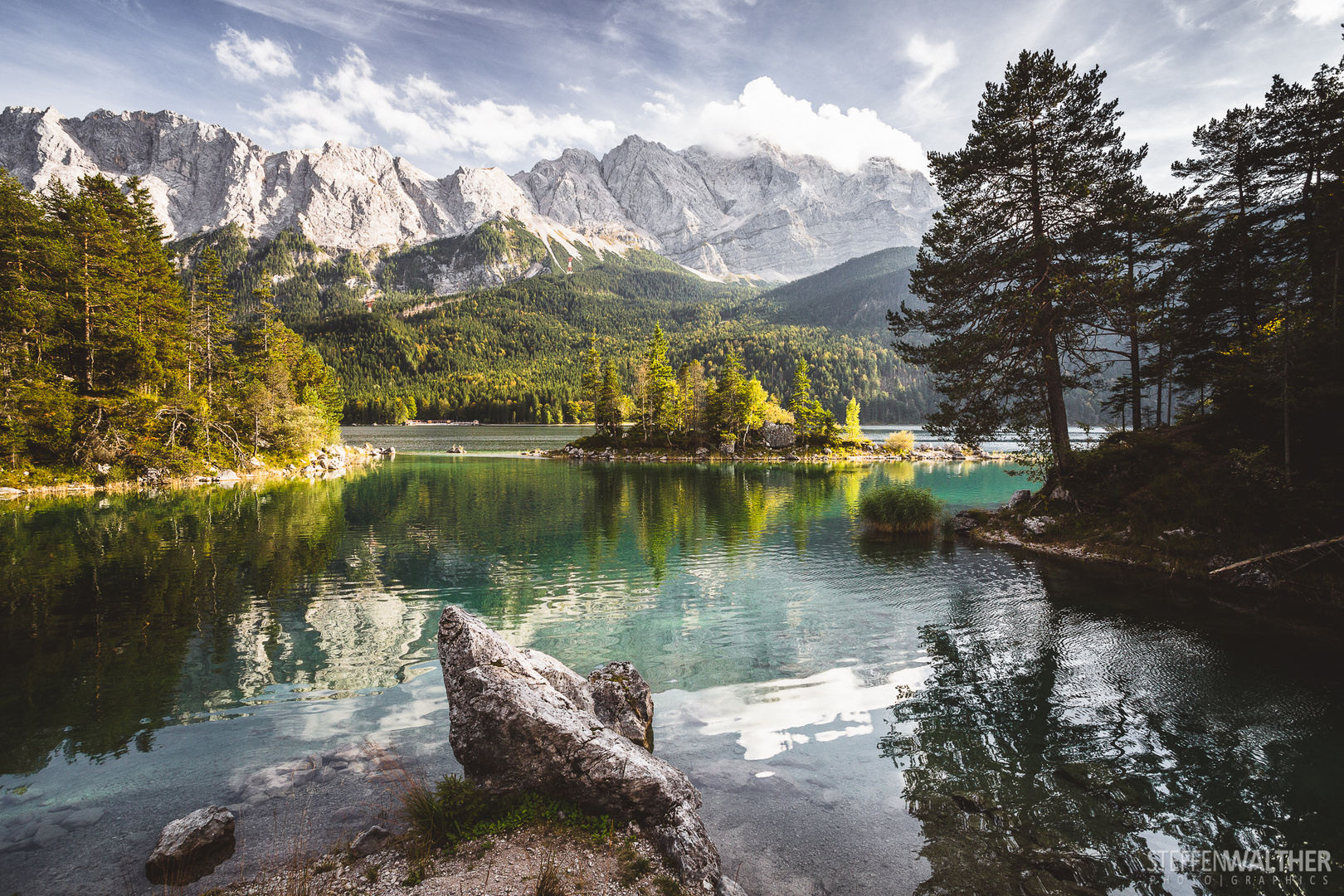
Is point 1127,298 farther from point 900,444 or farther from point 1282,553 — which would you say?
point 900,444

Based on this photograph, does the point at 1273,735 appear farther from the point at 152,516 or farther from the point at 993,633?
the point at 152,516

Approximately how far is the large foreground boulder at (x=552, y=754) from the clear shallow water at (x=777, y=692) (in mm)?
1120

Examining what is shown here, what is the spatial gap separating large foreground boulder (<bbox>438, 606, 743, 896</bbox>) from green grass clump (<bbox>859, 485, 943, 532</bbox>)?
2466 cm

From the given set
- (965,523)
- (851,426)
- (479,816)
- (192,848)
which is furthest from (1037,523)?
(851,426)

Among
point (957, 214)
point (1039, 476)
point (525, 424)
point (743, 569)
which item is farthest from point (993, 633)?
point (525, 424)

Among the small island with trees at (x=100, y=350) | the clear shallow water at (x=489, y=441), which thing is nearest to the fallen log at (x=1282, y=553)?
the small island with trees at (x=100, y=350)

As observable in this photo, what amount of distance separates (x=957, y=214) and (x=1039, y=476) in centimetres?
1246

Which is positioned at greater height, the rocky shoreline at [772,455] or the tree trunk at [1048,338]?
the tree trunk at [1048,338]

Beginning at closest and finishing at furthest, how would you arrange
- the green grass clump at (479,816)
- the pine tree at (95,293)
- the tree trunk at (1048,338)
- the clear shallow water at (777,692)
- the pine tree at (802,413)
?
the green grass clump at (479,816)
the clear shallow water at (777,692)
the tree trunk at (1048,338)
the pine tree at (95,293)
the pine tree at (802,413)

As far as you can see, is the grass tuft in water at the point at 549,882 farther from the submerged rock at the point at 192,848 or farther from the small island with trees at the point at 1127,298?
the small island with trees at the point at 1127,298

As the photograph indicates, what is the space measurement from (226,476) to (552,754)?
56.7 m

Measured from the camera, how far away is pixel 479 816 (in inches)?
260

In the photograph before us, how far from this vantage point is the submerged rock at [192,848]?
6145 millimetres

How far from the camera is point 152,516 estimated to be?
30906mm
